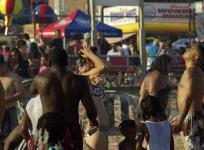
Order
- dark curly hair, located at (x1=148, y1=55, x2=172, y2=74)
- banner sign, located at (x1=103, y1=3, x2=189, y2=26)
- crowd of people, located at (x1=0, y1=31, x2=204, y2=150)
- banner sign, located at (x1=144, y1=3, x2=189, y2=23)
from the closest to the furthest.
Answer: crowd of people, located at (x1=0, y1=31, x2=204, y2=150) < dark curly hair, located at (x1=148, y1=55, x2=172, y2=74) < banner sign, located at (x1=103, y1=3, x2=189, y2=26) < banner sign, located at (x1=144, y1=3, x2=189, y2=23)

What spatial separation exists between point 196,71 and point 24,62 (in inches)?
273

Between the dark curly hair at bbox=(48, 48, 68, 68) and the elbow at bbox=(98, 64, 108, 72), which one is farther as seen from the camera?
the elbow at bbox=(98, 64, 108, 72)

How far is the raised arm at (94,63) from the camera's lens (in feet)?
31.8

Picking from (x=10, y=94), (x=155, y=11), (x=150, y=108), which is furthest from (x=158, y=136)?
(x=155, y=11)

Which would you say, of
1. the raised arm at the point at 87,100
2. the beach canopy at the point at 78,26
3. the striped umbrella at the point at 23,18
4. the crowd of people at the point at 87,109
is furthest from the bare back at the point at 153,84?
the beach canopy at the point at 78,26

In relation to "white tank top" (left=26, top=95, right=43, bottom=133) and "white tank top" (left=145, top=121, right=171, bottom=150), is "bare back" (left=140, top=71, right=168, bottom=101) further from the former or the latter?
"white tank top" (left=26, top=95, right=43, bottom=133)

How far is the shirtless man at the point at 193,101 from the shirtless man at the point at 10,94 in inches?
108

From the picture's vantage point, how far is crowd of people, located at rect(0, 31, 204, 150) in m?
7.28

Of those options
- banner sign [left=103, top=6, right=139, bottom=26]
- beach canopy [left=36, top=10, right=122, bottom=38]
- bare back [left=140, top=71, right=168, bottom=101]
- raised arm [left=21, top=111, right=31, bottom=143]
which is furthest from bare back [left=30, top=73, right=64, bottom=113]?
banner sign [left=103, top=6, right=139, bottom=26]

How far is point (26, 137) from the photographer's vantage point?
7.87 metres

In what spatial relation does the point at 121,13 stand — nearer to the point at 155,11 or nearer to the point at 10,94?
the point at 155,11

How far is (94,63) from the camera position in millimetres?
9805

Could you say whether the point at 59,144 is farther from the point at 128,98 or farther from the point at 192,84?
the point at 128,98

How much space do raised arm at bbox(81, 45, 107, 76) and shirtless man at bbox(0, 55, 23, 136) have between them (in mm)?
1482
